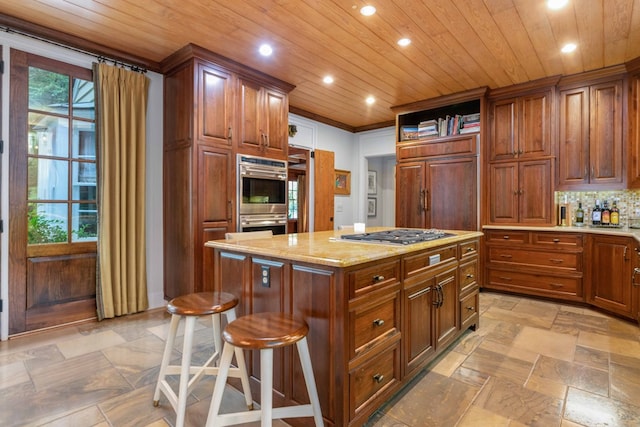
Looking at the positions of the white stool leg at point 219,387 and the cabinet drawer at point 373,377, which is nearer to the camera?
the white stool leg at point 219,387

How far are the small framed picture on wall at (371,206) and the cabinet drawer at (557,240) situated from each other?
345 cm

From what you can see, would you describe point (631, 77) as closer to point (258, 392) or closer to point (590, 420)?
point (590, 420)

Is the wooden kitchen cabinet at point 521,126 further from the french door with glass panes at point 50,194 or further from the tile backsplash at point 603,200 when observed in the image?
the french door with glass panes at point 50,194

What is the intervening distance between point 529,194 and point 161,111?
14.5 ft

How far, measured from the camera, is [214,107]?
130 inches

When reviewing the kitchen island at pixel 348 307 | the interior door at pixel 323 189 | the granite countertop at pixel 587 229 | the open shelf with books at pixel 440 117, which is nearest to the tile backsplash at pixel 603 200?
the granite countertop at pixel 587 229

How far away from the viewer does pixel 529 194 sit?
4.07 m

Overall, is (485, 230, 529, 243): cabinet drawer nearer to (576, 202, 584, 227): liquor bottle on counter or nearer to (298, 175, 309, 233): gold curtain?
(576, 202, 584, 227): liquor bottle on counter

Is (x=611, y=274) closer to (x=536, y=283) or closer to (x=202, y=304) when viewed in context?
(x=536, y=283)

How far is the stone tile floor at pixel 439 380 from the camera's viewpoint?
1750 millimetres

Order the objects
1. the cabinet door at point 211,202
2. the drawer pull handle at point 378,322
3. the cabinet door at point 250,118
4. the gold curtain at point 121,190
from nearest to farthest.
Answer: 1. the drawer pull handle at point 378,322
2. the gold curtain at point 121,190
3. the cabinet door at point 211,202
4. the cabinet door at point 250,118

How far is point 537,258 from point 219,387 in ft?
12.8

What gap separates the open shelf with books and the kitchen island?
9.26ft

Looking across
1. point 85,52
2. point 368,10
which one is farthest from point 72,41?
point 368,10
